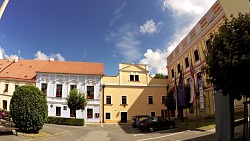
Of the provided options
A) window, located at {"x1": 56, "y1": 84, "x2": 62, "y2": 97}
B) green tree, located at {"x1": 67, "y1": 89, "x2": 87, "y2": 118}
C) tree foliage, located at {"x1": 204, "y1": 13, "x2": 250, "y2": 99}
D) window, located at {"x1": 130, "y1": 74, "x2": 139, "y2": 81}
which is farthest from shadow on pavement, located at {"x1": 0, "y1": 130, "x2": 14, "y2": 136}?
window, located at {"x1": 130, "y1": 74, "x2": 139, "y2": 81}

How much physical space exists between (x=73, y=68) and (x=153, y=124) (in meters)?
24.5

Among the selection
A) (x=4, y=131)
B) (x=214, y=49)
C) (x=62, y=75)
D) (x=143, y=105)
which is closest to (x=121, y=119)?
(x=143, y=105)

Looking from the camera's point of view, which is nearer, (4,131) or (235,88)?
(235,88)

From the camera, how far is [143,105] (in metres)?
43.8

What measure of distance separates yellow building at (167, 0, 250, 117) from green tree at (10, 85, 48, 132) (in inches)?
515

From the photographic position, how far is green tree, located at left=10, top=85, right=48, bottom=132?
17.6 meters

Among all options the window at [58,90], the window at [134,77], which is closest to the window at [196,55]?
the window at [134,77]

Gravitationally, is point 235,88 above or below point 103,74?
below

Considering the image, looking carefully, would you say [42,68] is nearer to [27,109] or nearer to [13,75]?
[13,75]

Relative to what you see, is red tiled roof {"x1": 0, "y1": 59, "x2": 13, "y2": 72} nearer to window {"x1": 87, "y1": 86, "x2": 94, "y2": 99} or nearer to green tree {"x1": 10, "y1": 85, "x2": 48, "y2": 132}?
window {"x1": 87, "y1": 86, "x2": 94, "y2": 99}

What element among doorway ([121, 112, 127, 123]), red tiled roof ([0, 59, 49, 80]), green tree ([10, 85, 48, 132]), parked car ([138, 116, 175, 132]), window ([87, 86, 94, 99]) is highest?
red tiled roof ([0, 59, 49, 80])

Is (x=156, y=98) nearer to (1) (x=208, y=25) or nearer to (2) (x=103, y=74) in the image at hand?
(2) (x=103, y=74)

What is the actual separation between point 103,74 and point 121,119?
8.30 meters

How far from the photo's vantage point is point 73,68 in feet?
149
